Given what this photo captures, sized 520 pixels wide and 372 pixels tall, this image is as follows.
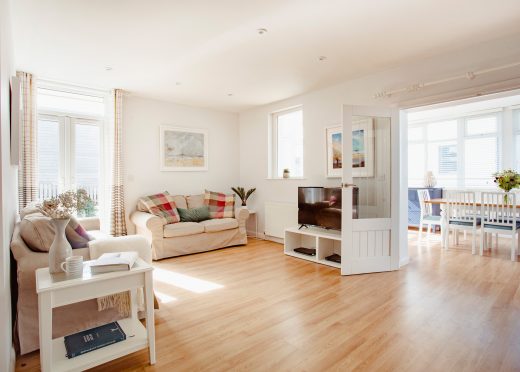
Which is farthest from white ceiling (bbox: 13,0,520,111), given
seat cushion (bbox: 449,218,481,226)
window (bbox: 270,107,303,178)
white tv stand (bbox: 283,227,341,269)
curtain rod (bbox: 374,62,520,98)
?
seat cushion (bbox: 449,218,481,226)

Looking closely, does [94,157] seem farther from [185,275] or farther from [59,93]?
[185,275]

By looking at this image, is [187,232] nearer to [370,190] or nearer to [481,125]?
[370,190]

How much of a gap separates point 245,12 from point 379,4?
3.46 feet

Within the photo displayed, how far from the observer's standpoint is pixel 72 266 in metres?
1.65

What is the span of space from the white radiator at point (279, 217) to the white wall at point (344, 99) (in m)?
0.18

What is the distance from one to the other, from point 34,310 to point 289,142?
423 cm

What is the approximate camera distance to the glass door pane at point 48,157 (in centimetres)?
407

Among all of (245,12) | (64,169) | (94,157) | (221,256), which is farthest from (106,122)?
(245,12)

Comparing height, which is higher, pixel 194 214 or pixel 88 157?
pixel 88 157

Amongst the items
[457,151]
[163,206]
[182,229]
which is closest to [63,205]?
[182,229]

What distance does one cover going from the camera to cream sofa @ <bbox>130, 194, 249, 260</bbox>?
13.6 feet

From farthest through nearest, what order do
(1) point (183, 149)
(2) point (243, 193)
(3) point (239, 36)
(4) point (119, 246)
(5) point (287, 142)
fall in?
(2) point (243, 193)
(1) point (183, 149)
(5) point (287, 142)
(3) point (239, 36)
(4) point (119, 246)

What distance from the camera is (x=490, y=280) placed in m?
3.21

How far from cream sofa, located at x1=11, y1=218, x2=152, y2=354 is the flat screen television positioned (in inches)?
107
